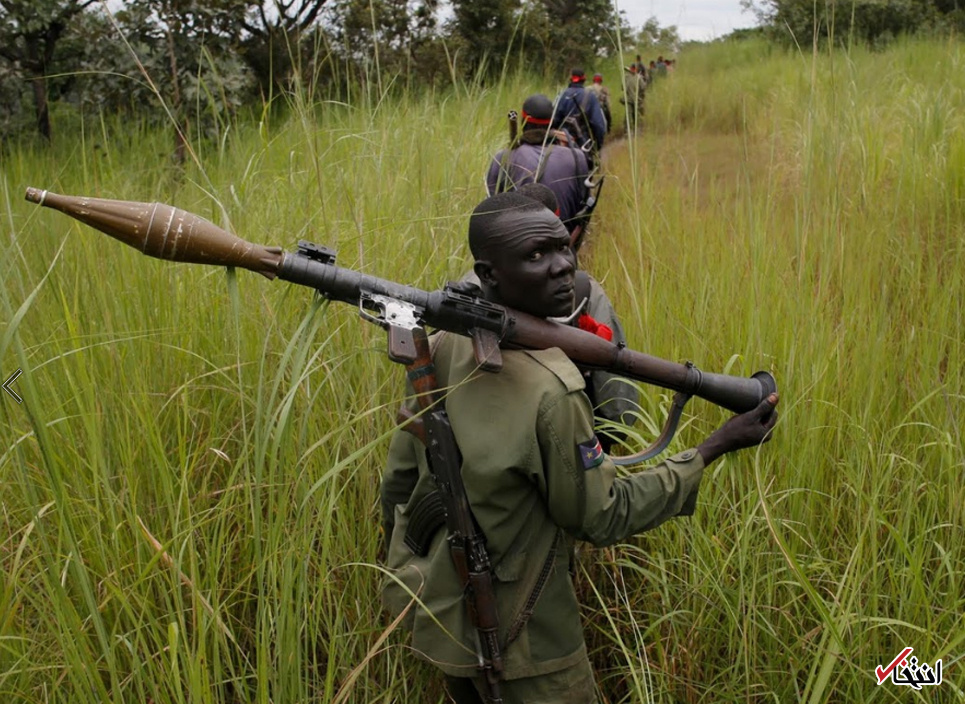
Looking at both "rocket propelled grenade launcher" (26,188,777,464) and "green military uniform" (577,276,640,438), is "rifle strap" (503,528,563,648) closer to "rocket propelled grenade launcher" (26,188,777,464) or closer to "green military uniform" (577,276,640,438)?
"rocket propelled grenade launcher" (26,188,777,464)

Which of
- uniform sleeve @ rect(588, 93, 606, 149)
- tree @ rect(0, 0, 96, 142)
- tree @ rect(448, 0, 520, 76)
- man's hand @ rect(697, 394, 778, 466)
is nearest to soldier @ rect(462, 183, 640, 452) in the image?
man's hand @ rect(697, 394, 778, 466)

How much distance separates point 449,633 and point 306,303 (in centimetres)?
128

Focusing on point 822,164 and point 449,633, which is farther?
point 822,164

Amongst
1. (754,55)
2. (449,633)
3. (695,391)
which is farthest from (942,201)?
(754,55)

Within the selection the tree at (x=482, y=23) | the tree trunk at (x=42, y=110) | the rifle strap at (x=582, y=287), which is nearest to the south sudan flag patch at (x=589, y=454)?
the rifle strap at (x=582, y=287)

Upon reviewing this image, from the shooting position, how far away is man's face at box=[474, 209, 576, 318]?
1.62 meters

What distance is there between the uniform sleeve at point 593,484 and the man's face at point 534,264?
190 millimetres

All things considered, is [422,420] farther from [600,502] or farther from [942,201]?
[942,201]

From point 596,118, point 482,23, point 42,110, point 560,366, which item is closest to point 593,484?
point 560,366

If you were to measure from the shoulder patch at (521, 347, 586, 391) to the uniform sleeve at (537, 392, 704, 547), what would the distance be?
0.02 meters

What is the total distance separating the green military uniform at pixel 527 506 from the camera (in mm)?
1589

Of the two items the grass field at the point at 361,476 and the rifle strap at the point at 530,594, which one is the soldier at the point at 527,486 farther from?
the grass field at the point at 361,476

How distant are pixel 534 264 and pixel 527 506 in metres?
0.48

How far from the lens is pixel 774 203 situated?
3.24 metres
